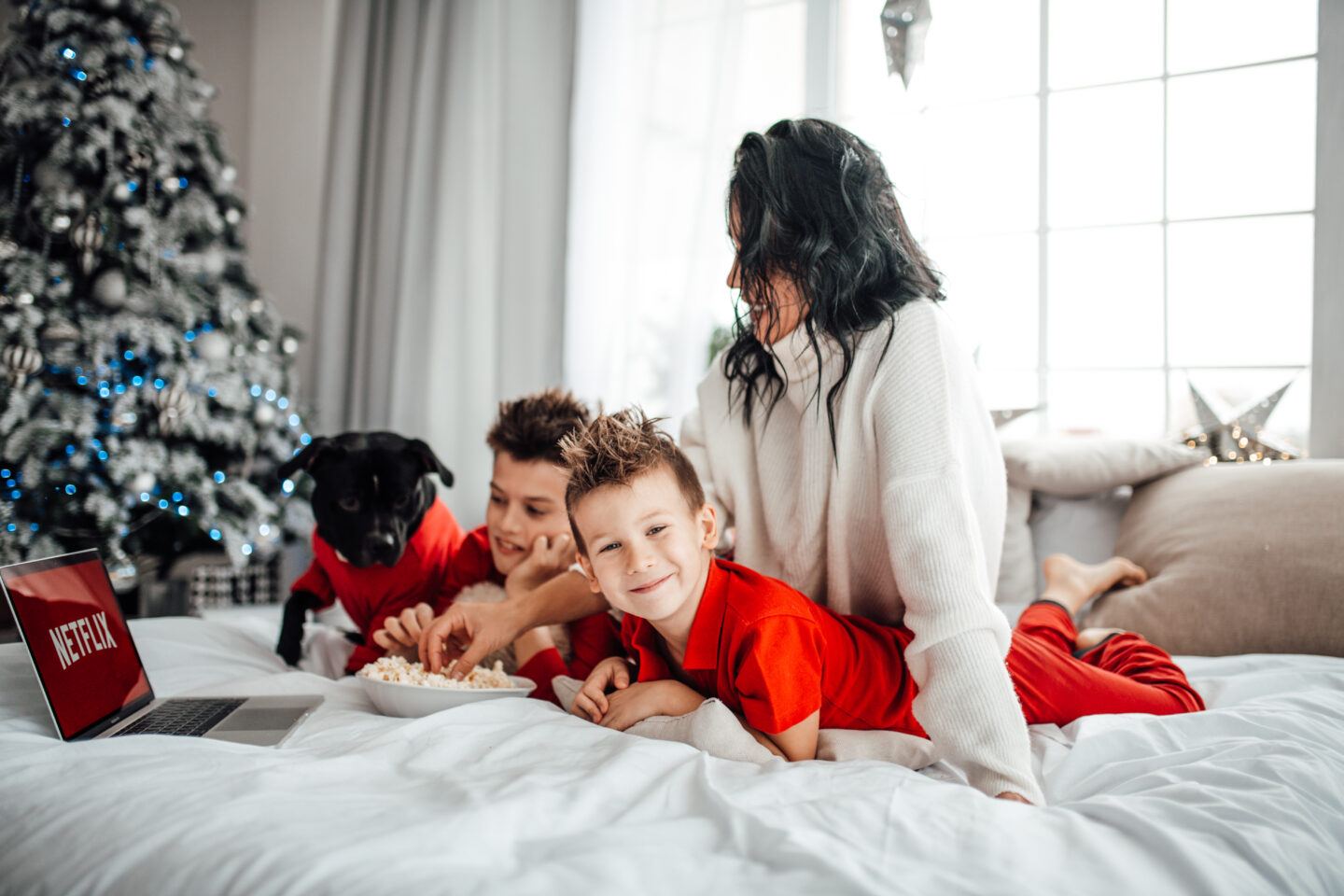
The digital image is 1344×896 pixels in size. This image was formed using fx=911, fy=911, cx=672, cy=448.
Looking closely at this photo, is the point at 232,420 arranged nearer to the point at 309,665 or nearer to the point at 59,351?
the point at 59,351

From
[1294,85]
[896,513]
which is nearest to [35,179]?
[896,513]

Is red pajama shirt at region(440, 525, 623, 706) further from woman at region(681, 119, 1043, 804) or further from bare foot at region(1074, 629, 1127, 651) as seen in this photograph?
bare foot at region(1074, 629, 1127, 651)

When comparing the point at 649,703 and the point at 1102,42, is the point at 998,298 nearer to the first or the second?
the point at 1102,42

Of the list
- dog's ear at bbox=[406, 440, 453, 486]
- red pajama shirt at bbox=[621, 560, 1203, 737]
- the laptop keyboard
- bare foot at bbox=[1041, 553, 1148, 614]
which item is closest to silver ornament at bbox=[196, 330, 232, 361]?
dog's ear at bbox=[406, 440, 453, 486]

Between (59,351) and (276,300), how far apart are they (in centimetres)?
146

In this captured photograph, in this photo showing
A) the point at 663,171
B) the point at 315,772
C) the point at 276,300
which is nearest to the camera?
the point at 315,772

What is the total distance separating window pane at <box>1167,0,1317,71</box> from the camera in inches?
101

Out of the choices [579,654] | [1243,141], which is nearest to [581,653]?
[579,654]

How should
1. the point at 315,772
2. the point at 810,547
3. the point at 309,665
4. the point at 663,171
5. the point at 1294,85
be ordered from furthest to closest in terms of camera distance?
the point at 663,171 → the point at 1294,85 → the point at 309,665 → the point at 810,547 → the point at 315,772

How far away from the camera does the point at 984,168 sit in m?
3.00

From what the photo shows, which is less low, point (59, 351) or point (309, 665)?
point (59, 351)

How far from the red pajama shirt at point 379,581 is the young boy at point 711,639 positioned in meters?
0.61

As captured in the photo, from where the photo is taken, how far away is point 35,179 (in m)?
2.86

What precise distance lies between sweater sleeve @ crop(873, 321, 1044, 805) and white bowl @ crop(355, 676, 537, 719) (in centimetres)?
57
